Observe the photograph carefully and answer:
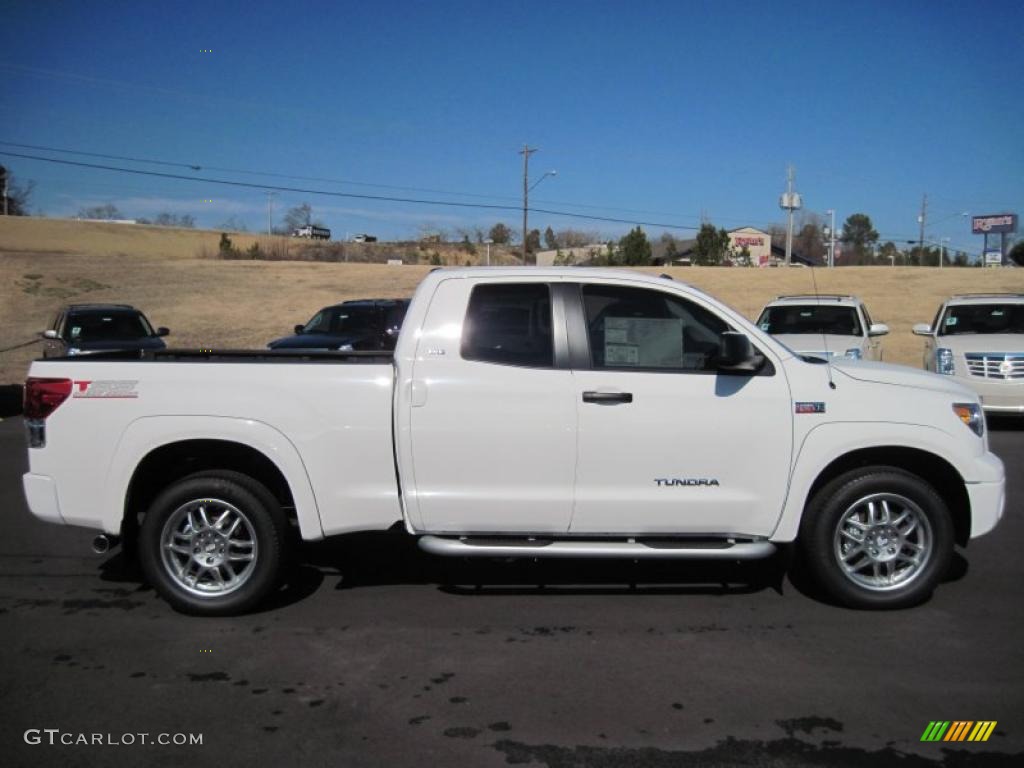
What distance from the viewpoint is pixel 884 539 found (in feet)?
17.1

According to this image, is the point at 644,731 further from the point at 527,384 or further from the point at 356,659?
the point at 527,384

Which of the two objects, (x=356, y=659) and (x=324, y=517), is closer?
(x=356, y=659)

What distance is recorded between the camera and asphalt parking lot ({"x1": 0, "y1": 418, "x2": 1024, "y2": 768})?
148 inches

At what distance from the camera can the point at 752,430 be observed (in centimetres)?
503

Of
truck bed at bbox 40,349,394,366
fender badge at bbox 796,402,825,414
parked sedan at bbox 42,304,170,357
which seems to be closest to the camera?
fender badge at bbox 796,402,825,414

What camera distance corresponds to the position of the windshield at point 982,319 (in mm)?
13055

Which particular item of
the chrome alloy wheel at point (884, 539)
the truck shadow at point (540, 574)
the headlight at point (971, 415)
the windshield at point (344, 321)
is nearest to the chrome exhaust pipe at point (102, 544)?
the truck shadow at point (540, 574)

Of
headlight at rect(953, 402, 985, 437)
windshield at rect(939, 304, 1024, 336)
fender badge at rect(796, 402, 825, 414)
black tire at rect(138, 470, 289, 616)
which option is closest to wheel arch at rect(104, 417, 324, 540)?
black tire at rect(138, 470, 289, 616)

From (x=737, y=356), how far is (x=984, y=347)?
8881 millimetres

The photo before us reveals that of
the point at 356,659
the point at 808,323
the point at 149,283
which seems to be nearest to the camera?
the point at 356,659

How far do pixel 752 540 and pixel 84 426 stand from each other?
3.91 m

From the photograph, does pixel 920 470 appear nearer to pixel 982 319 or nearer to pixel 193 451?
pixel 193 451

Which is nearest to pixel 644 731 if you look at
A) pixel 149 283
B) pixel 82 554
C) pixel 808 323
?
pixel 82 554

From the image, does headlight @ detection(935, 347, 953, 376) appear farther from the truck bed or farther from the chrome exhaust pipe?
the chrome exhaust pipe
